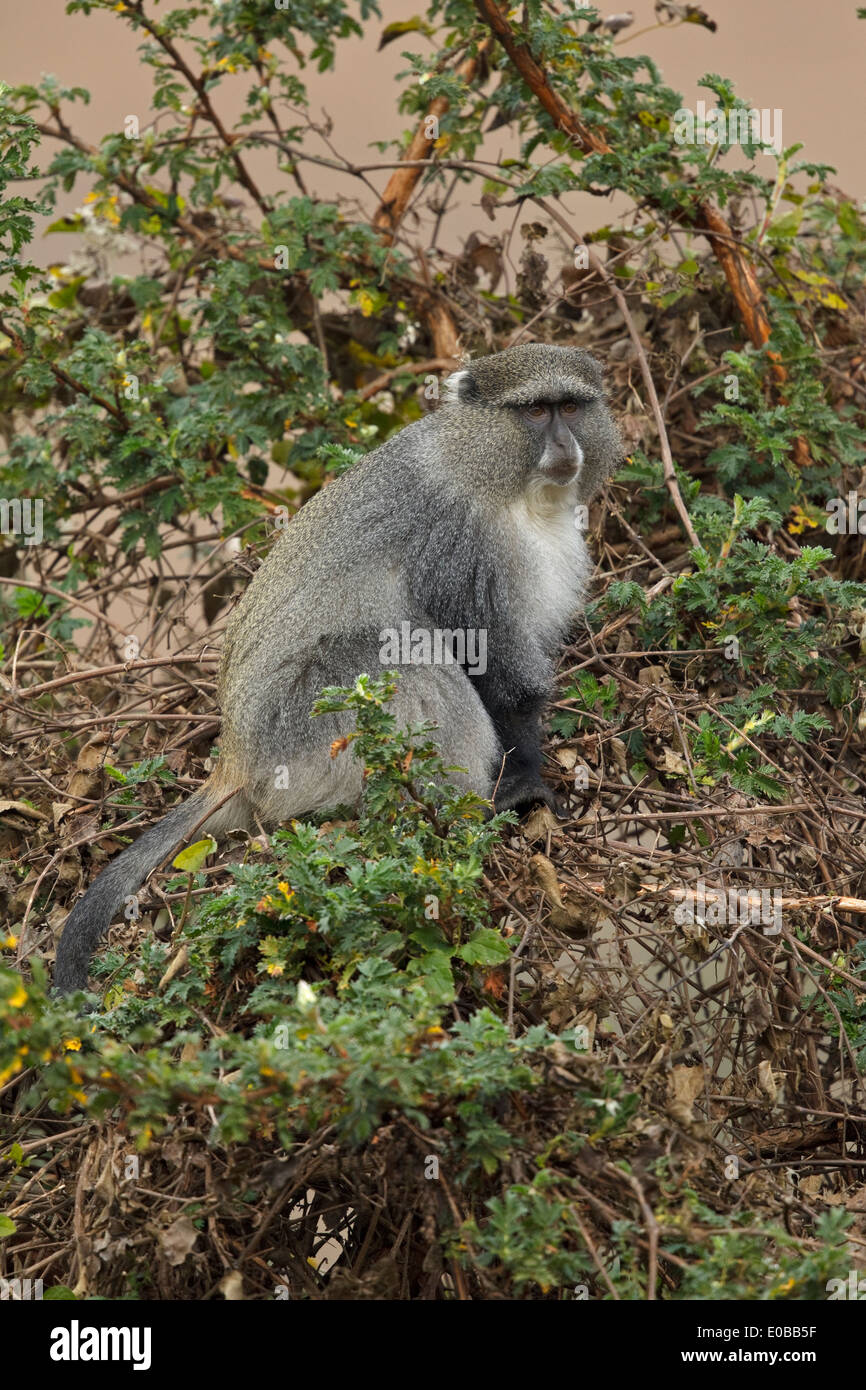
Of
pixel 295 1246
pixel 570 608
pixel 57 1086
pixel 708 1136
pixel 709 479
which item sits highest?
pixel 709 479

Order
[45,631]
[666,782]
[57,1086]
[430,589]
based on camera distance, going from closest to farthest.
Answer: [57,1086], [666,782], [430,589], [45,631]

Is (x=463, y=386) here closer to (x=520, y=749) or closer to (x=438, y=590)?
(x=438, y=590)

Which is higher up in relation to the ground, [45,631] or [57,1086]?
[45,631]

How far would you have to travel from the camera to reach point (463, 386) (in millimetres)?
4828

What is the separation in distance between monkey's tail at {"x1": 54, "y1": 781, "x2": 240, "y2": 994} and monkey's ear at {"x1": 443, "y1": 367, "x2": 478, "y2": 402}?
5.56 feet

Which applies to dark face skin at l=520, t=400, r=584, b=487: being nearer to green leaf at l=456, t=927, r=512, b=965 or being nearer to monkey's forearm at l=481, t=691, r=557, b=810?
monkey's forearm at l=481, t=691, r=557, b=810

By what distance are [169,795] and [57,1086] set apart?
2.27 metres

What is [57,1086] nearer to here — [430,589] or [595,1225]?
[595,1225]

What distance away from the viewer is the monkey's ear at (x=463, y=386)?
4.82 meters

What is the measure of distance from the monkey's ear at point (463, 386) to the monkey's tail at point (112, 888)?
66.7 inches

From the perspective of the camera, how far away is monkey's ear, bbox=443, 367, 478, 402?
190 inches

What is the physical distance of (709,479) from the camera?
544cm

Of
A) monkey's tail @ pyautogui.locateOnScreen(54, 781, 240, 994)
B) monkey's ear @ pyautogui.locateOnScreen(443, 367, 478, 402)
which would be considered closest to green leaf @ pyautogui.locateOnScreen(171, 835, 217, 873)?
monkey's tail @ pyautogui.locateOnScreen(54, 781, 240, 994)

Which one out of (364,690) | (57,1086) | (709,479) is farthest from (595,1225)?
(709,479)
